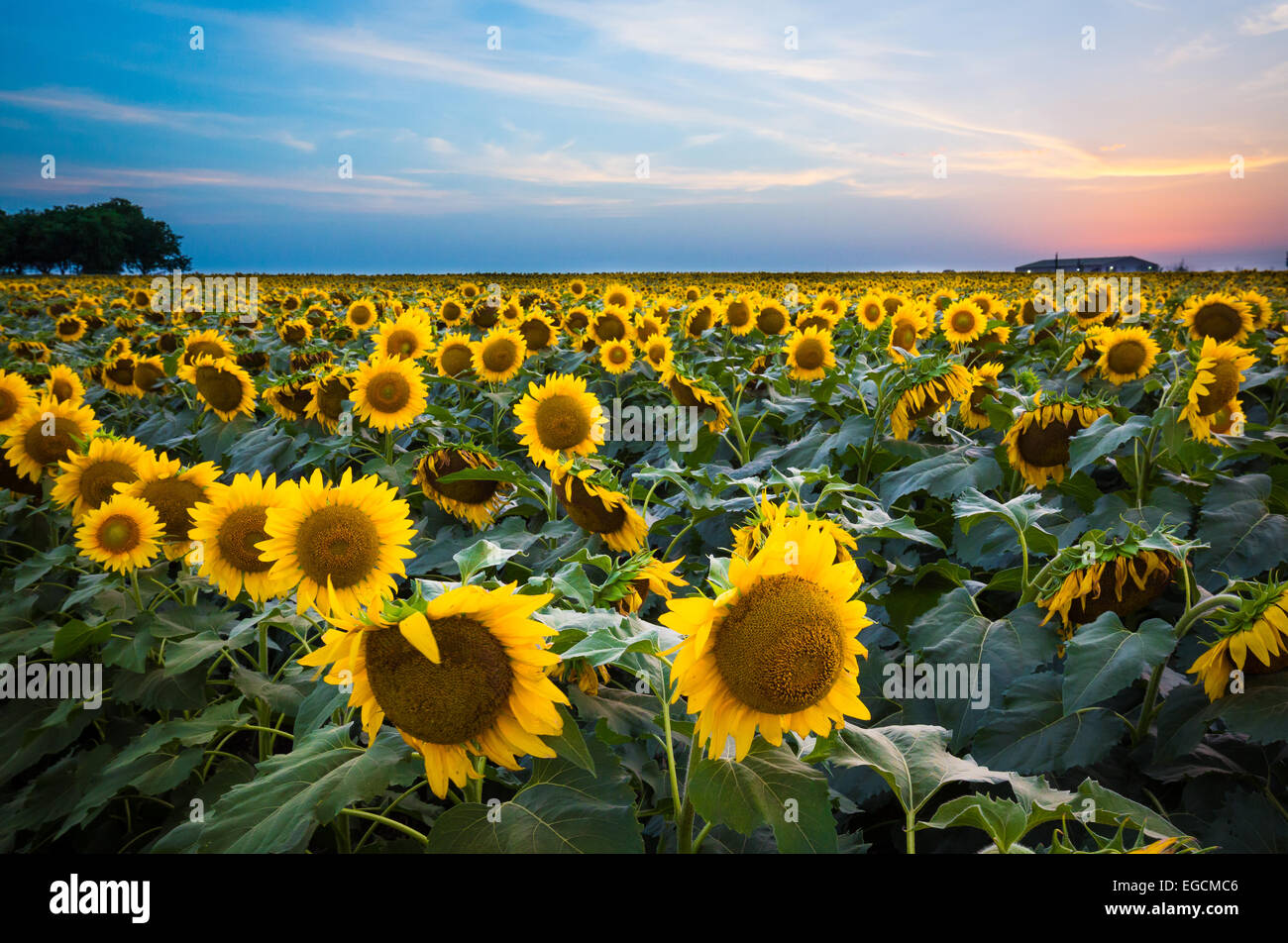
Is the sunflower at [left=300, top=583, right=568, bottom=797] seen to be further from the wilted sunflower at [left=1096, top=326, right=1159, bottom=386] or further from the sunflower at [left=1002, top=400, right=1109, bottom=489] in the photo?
the wilted sunflower at [left=1096, top=326, right=1159, bottom=386]

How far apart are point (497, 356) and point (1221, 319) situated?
21.8 feet

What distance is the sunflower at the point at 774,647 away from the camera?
4.54ft

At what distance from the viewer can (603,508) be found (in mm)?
2898

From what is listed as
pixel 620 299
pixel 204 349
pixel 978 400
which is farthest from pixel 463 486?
pixel 620 299

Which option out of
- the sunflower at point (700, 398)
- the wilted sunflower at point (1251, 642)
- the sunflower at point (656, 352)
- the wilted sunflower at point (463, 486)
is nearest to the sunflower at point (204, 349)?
the sunflower at point (656, 352)

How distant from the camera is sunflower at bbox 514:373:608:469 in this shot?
13.9 ft

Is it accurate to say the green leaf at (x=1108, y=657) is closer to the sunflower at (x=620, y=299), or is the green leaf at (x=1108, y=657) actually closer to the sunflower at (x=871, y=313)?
the sunflower at (x=871, y=313)

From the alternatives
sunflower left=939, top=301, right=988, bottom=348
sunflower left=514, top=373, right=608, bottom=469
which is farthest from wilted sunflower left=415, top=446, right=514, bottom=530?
sunflower left=939, top=301, right=988, bottom=348

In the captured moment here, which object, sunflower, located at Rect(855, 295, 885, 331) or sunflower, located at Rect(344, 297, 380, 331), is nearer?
sunflower, located at Rect(855, 295, 885, 331)

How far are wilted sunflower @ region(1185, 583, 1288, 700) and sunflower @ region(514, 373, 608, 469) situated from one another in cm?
294

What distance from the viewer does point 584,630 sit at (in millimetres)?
1490
